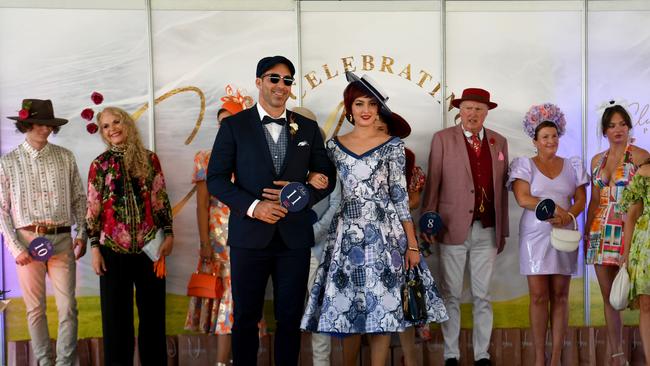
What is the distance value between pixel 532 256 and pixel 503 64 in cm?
168

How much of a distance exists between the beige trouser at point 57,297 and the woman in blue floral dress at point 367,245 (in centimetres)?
180

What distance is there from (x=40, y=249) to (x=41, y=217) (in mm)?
274

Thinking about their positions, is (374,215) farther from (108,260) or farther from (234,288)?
(108,260)

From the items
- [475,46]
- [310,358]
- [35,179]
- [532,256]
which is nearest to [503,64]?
[475,46]

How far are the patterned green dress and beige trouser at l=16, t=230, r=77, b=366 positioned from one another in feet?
11.7

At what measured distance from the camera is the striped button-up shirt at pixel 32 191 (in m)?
4.62

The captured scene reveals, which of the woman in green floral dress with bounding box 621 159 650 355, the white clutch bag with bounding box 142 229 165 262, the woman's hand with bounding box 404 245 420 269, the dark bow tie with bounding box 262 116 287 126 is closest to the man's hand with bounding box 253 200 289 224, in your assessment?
the dark bow tie with bounding box 262 116 287 126

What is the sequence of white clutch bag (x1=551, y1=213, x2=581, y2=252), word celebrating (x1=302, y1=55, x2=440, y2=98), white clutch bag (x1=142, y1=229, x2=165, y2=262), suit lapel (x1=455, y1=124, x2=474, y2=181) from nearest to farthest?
white clutch bag (x1=142, y1=229, x2=165, y2=262), white clutch bag (x1=551, y1=213, x2=581, y2=252), suit lapel (x1=455, y1=124, x2=474, y2=181), word celebrating (x1=302, y1=55, x2=440, y2=98)

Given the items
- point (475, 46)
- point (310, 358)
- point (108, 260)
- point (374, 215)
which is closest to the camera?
point (374, 215)

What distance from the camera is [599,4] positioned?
566cm

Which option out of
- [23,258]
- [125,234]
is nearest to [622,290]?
[125,234]

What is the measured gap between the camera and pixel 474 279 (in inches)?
194

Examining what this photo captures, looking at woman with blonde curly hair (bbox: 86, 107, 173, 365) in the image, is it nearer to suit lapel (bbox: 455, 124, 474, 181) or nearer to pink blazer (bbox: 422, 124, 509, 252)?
pink blazer (bbox: 422, 124, 509, 252)

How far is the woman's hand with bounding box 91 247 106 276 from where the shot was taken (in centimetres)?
434
